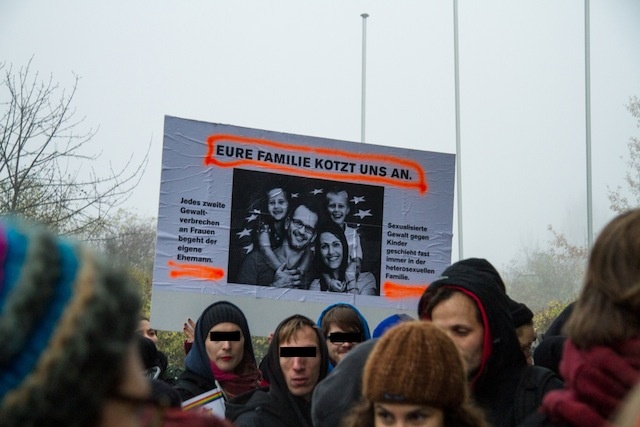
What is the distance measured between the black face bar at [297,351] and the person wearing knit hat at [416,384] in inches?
80.6

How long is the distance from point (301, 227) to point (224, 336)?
3.83ft

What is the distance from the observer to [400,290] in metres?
6.75

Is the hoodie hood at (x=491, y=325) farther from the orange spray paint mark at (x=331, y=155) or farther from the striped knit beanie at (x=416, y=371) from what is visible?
the orange spray paint mark at (x=331, y=155)

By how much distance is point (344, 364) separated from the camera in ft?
10.2

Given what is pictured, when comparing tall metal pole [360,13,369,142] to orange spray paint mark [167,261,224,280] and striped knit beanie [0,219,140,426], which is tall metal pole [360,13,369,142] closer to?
orange spray paint mark [167,261,224,280]

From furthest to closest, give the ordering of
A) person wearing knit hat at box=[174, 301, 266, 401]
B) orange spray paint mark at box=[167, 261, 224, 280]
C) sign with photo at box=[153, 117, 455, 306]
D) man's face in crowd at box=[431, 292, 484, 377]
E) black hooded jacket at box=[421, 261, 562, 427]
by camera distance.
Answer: sign with photo at box=[153, 117, 455, 306], orange spray paint mark at box=[167, 261, 224, 280], person wearing knit hat at box=[174, 301, 266, 401], man's face in crowd at box=[431, 292, 484, 377], black hooded jacket at box=[421, 261, 562, 427]

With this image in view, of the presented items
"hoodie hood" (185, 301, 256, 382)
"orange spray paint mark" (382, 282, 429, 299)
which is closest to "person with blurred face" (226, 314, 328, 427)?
"hoodie hood" (185, 301, 256, 382)

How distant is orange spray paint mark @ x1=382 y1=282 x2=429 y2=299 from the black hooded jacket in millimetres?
3323

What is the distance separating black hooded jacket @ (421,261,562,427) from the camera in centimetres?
311

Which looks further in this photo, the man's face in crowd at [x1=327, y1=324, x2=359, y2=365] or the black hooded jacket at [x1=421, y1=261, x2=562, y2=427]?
the man's face in crowd at [x1=327, y1=324, x2=359, y2=365]

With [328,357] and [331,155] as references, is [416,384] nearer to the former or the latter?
[328,357]

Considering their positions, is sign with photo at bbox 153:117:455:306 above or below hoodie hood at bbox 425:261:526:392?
above

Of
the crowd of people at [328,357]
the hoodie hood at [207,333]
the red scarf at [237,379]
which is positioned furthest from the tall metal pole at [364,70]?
the red scarf at [237,379]

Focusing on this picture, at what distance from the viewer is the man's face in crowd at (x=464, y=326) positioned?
3.21 metres
